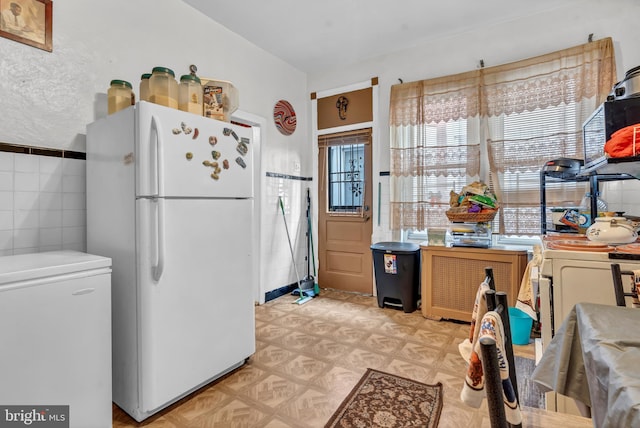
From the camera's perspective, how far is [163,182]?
1639mm

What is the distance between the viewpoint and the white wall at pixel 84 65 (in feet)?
5.78

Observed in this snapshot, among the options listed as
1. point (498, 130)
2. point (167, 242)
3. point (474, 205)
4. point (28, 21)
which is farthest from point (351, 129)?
point (28, 21)

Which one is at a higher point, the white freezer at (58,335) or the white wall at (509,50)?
the white wall at (509,50)

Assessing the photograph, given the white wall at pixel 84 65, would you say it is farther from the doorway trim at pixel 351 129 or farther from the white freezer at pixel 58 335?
the doorway trim at pixel 351 129

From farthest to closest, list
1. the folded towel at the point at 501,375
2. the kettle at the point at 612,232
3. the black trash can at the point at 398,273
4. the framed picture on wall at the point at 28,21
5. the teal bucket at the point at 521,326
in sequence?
the black trash can at the point at 398,273, the teal bucket at the point at 521,326, the framed picture on wall at the point at 28,21, the kettle at the point at 612,232, the folded towel at the point at 501,375

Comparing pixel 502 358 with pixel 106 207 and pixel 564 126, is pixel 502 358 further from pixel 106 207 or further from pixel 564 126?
pixel 564 126

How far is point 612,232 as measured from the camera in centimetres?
160

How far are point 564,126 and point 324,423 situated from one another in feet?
9.61

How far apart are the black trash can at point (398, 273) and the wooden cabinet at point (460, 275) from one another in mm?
138

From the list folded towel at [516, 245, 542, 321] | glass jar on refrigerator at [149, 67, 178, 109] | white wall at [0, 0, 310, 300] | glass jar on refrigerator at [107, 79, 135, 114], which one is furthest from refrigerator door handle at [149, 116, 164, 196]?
folded towel at [516, 245, 542, 321]

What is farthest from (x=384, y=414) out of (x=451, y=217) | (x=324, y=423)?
(x=451, y=217)

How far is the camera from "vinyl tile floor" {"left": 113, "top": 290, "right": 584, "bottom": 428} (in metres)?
1.66

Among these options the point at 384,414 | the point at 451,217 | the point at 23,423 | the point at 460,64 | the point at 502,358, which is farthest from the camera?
the point at 460,64

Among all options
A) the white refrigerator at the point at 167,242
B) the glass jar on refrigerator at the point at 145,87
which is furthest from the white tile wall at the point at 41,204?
the glass jar on refrigerator at the point at 145,87
